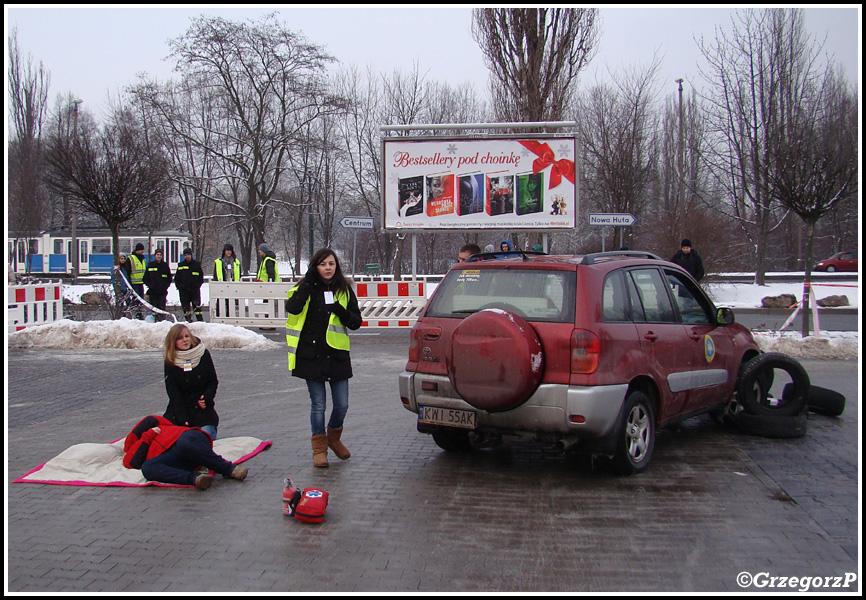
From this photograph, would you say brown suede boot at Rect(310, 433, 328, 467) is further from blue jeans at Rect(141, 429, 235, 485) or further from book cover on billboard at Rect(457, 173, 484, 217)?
book cover on billboard at Rect(457, 173, 484, 217)

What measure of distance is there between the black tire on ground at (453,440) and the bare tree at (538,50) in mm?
18751

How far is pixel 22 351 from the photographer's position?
13156mm

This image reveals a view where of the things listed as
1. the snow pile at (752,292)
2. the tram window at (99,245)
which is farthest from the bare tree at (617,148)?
the tram window at (99,245)

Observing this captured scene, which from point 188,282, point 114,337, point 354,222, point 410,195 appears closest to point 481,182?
point 410,195

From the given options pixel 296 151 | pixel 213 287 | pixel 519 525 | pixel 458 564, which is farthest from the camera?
pixel 296 151

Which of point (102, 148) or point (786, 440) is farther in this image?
point (102, 148)

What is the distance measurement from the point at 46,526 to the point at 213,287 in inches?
492

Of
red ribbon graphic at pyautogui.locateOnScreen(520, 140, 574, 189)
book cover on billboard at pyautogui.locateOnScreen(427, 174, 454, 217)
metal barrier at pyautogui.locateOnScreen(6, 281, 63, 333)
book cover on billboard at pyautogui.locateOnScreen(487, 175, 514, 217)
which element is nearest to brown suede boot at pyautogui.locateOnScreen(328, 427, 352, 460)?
metal barrier at pyautogui.locateOnScreen(6, 281, 63, 333)

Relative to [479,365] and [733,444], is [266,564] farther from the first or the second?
[733,444]

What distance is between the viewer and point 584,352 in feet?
16.6

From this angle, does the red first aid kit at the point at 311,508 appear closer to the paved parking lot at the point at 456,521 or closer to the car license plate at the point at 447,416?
the paved parking lot at the point at 456,521

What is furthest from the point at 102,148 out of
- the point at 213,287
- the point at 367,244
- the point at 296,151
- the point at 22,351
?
the point at 367,244

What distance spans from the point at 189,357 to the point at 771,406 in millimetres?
5676

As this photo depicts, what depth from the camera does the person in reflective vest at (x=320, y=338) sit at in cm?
581
